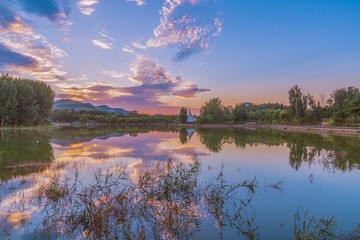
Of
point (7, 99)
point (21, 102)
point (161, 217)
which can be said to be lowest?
point (161, 217)

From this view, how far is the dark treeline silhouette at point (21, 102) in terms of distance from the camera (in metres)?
37.3

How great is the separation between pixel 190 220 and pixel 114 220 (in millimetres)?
1945

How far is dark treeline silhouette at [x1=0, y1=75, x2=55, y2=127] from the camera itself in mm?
37344

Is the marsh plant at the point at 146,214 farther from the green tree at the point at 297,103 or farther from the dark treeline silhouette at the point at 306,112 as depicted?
the green tree at the point at 297,103

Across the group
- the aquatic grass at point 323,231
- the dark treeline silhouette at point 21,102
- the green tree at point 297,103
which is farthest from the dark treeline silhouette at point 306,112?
the dark treeline silhouette at point 21,102

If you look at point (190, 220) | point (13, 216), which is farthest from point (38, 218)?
point (190, 220)

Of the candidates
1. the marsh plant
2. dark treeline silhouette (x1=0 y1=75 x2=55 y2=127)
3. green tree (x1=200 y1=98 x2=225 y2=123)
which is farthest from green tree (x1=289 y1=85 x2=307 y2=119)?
dark treeline silhouette (x1=0 y1=75 x2=55 y2=127)

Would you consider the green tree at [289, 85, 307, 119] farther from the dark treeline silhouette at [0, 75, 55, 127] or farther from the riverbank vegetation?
the dark treeline silhouette at [0, 75, 55, 127]

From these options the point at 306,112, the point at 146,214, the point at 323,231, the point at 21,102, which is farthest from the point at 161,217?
the point at 306,112

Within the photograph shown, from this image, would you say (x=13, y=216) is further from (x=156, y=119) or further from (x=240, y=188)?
(x=156, y=119)

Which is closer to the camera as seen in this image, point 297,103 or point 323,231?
point 323,231

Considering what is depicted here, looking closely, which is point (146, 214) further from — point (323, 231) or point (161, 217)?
point (323, 231)

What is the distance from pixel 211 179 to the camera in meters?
8.55

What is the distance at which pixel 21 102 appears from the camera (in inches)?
1559
